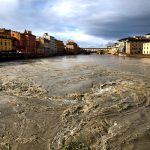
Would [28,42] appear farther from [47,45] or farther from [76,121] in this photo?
[76,121]

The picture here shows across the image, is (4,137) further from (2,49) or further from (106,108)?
(2,49)

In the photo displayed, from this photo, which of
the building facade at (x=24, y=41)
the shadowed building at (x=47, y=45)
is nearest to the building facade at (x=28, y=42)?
the building facade at (x=24, y=41)

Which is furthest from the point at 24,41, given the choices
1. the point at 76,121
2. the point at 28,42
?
the point at 76,121

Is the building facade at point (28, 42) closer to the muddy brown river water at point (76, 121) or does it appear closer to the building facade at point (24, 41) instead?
the building facade at point (24, 41)

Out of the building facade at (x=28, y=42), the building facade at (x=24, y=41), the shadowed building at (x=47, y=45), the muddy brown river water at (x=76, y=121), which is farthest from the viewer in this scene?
the shadowed building at (x=47, y=45)

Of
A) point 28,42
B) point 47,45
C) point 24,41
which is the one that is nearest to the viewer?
point 24,41

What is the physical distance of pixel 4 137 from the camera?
10414mm

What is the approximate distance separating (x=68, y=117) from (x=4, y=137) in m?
3.18

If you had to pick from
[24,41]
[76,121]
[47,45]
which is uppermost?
[24,41]

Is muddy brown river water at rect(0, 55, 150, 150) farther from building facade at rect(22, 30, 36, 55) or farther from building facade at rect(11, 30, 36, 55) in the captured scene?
building facade at rect(22, 30, 36, 55)

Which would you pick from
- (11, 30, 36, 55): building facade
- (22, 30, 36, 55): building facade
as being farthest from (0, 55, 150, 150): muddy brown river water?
(22, 30, 36, 55): building facade

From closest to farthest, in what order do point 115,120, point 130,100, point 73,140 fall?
point 73,140, point 115,120, point 130,100

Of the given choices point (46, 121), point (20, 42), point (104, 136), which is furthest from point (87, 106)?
point (20, 42)


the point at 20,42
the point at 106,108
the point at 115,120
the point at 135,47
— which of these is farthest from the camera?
the point at 135,47
